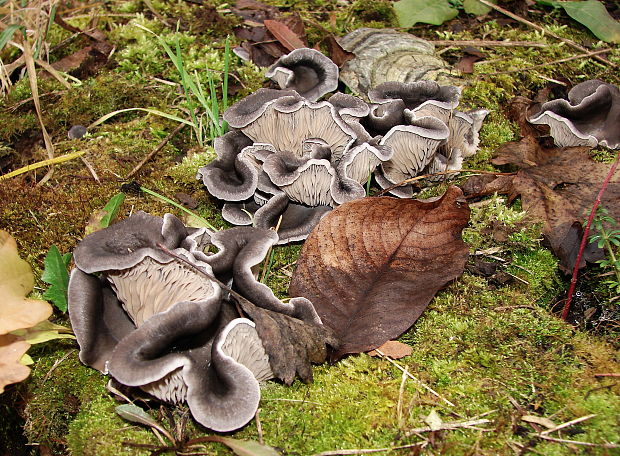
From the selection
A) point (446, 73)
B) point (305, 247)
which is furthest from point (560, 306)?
point (446, 73)

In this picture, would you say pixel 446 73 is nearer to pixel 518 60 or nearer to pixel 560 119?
pixel 518 60

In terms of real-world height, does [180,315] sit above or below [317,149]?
below

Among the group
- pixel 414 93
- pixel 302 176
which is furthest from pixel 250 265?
pixel 414 93

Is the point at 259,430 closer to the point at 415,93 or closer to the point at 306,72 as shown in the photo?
the point at 415,93

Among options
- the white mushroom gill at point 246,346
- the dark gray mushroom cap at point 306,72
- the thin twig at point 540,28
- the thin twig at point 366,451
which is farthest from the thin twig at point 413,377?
the thin twig at point 540,28

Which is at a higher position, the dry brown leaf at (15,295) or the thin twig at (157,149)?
the dry brown leaf at (15,295)

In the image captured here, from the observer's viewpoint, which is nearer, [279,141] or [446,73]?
[279,141]

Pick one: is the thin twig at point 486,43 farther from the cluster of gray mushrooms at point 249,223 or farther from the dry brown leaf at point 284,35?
the dry brown leaf at point 284,35
